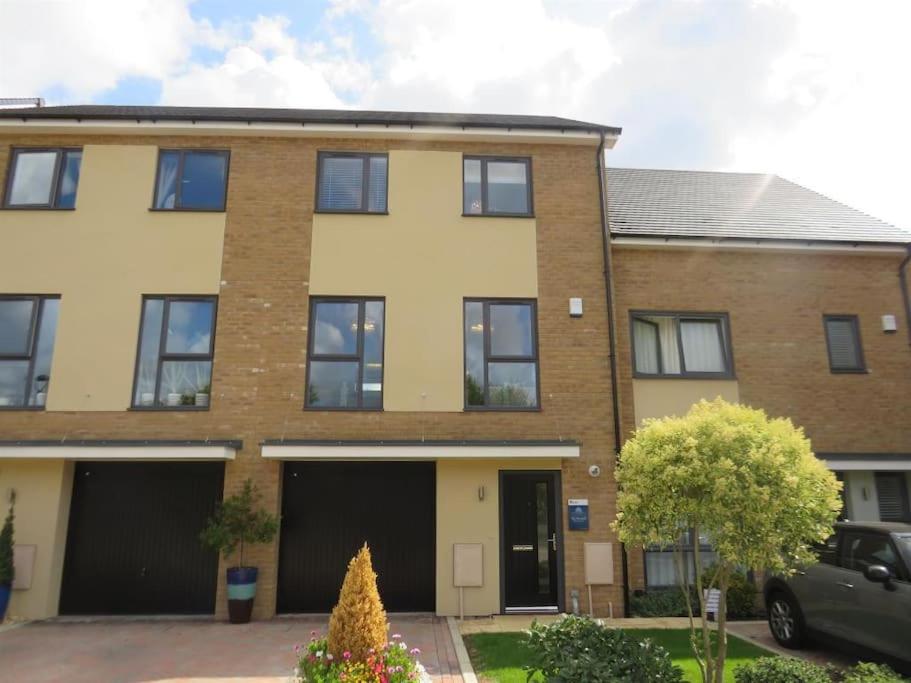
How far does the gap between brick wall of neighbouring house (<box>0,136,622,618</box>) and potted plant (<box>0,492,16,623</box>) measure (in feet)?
4.48

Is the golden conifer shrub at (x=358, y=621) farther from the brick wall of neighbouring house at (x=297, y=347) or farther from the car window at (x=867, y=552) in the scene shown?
the car window at (x=867, y=552)

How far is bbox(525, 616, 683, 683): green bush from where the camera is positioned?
4.91 metres

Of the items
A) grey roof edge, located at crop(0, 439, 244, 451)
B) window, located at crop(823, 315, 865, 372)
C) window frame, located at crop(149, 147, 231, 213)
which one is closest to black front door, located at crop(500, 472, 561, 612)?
grey roof edge, located at crop(0, 439, 244, 451)

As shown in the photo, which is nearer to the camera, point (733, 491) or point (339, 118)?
point (733, 491)

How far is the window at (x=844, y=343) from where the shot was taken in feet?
36.3

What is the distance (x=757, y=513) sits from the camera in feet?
15.7

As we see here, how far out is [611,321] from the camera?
34.0 feet

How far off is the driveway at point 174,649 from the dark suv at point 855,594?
4.05m

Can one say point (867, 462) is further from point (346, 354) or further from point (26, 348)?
point (26, 348)

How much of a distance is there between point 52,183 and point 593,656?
10.8 meters

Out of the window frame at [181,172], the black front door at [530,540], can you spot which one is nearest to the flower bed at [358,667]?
the black front door at [530,540]

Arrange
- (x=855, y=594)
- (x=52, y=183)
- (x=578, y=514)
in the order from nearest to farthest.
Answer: (x=855, y=594) → (x=578, y=514) → (x=52, y=183)

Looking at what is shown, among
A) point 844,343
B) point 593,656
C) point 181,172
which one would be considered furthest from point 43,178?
point 844,343

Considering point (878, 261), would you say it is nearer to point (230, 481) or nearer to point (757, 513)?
point (757, 513)
